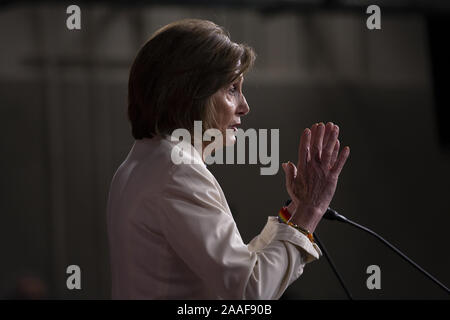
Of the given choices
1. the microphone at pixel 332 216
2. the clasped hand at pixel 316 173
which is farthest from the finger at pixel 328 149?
the microphone at pixel 332 216

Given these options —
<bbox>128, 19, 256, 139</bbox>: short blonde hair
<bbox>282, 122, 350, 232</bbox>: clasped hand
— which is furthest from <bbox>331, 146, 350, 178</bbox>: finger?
<bbox>128, 19, 256, 139</bbox>: short blonde hair

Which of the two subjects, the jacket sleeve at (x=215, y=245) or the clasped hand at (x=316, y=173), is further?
the clasped hand at (x=316, y=173)

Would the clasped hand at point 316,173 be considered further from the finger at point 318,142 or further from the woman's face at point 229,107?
the woman's face at point 229,107

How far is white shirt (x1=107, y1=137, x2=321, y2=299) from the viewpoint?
100 centimetres

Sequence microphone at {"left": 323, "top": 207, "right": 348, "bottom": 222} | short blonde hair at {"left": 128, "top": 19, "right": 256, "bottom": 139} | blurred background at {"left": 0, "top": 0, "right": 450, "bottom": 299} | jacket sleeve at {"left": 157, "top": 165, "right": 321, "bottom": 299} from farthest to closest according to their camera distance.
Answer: blurred background at {"left": 0, "top": 0, "right": 450, "bottom": 299} < microphone at {"left": 323, "top": 207, "right": 348, "bottom": 222} < short blonde hair at {"left": 128, "top": 19, "right": 256, "bottom": 139} < jacket sleeve at {"left": 157, "top": 165, "right": 321, "bottom": 299}

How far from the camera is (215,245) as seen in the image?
993mm

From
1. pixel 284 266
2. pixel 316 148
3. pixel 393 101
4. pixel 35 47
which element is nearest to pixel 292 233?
pixel 284 266

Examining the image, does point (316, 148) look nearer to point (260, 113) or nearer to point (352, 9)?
point (260, 113)

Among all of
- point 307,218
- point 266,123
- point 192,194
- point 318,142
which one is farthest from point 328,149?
point 266,123

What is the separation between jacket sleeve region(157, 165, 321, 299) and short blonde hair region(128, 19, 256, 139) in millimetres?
134

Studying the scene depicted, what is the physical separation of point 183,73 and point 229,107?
0.42ft

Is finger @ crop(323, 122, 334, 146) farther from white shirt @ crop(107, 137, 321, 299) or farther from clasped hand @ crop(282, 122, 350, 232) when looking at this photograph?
white shirt @ crop(107, 137, 321, 299)

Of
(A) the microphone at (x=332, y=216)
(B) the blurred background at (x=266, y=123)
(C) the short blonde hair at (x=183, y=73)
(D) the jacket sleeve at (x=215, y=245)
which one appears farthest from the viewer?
(B) the blurred background at (x=266, y=123)

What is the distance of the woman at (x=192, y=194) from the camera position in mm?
1005
